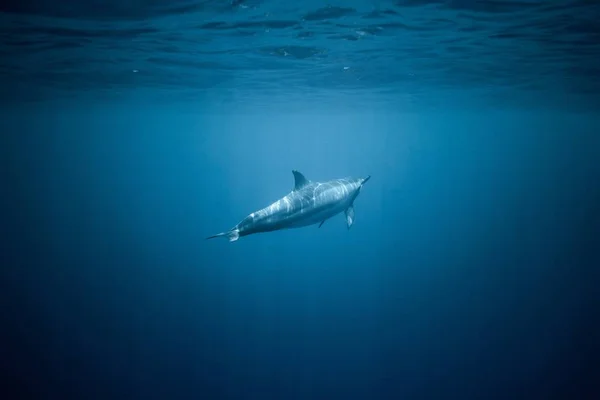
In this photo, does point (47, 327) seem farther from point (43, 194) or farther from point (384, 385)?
point (43, 194)

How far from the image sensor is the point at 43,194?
5859 cm

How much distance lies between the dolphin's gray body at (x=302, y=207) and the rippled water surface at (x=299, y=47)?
5056mm

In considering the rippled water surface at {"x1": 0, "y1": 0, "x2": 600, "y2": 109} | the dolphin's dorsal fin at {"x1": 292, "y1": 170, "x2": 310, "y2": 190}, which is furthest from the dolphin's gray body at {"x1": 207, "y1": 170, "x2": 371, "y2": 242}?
the rippled water surface at {"x1": 0, "y1": 0, "x2": 600, "y2": 109}

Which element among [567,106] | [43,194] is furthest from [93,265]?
[567,106]

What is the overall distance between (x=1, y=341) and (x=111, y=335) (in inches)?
193

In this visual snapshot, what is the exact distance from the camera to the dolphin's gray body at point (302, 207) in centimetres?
844

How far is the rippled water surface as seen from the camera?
34.6ft

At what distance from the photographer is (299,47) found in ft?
48.6

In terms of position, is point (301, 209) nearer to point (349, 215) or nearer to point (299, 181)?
point (299, 181)

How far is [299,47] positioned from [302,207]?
26.9ft

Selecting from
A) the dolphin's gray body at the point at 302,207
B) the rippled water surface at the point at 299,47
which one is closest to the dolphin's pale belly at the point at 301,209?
the dolphin's gray body at the point at 302,207

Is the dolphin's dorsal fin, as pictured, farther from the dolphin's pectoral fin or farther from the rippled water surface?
the rippled water surface

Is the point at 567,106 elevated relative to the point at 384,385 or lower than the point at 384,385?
elevated

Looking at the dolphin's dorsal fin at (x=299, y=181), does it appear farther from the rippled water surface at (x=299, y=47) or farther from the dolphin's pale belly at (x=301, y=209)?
the rippled water surface at (x=299, y=47)
